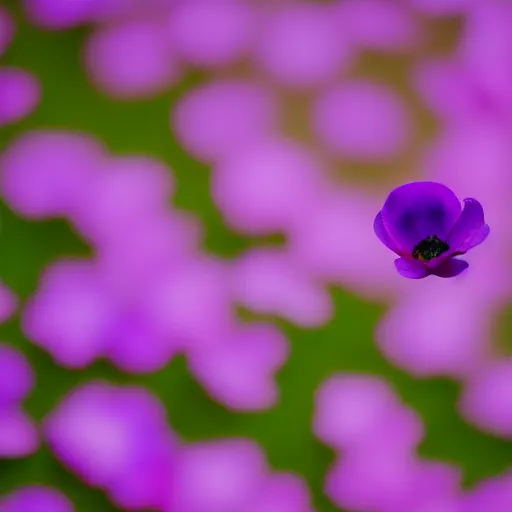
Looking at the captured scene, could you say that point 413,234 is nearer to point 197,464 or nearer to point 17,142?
point 197,464

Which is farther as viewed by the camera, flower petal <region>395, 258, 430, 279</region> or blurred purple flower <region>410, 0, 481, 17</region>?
blurred purple flower <region>410, 0, 481, 17</region>

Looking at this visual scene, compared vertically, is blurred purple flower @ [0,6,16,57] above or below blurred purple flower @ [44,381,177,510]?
above

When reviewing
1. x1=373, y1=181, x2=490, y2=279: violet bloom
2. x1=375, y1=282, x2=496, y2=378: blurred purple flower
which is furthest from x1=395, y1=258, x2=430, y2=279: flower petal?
x1=375, y1=282, x2=496, y2=378: blurred purple flower

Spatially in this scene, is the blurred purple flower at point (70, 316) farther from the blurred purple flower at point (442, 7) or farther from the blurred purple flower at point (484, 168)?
the blurred purple flower at point (442, 7)

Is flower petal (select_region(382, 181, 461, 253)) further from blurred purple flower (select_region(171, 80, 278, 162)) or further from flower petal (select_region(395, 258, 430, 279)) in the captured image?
blurred purple flower (select_region(171, 80, 278, 162))

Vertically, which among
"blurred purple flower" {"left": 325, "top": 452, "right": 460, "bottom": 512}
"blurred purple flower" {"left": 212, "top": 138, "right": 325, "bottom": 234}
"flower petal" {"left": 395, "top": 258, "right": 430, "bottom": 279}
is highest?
"blurred purple flower" {"left": 212, "top": 138, "right": 325, "bottom": 234}

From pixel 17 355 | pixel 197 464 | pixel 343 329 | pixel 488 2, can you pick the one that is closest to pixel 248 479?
pixel 197 464

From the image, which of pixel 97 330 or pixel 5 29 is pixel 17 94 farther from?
pixel 97 330

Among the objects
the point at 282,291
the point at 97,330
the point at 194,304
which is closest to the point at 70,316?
the point at 97,330
